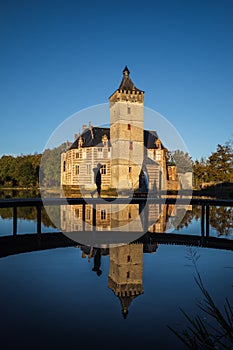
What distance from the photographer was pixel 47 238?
11.7m

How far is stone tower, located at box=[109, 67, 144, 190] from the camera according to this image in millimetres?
39656

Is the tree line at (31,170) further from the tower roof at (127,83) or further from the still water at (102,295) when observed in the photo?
the still water at (102,295)

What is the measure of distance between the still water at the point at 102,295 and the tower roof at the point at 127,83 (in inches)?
1294

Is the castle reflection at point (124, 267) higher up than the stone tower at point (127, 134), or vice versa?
the stone tower at point (127, 134)

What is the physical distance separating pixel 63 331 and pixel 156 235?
24.7 ft

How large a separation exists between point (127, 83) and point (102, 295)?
37.6 metres

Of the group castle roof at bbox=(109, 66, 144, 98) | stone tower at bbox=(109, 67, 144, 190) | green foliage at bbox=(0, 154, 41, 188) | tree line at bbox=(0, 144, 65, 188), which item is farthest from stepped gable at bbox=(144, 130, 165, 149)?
green foliage at bbox=(0, 154, 41, 188)

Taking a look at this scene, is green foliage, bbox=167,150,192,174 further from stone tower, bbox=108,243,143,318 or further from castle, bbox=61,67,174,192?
stone tower, bbox=108,243,143,318

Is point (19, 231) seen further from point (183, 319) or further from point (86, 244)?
point (183, 319)

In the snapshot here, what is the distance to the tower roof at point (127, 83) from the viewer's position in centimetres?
4025

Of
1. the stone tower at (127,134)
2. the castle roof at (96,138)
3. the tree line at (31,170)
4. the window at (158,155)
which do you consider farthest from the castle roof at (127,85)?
the tree line at (31,170)


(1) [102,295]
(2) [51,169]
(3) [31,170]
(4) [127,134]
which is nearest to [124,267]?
(1) [102,295]

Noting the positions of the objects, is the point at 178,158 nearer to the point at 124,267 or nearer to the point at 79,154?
the point at 79,154

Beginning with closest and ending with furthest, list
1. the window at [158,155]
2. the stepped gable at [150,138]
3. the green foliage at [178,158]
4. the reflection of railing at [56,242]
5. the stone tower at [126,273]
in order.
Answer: the stone tower at [126,273], the reflection of railing at [56,242], the window at [158,155], the stepped gable at [150,138], the green foliage at [178,158]
